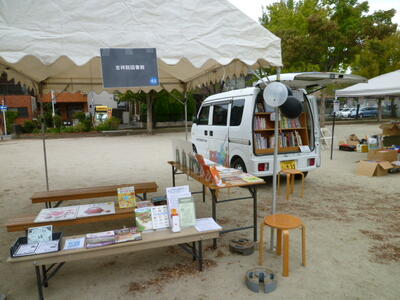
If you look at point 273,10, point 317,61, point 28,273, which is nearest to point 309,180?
point 28,273

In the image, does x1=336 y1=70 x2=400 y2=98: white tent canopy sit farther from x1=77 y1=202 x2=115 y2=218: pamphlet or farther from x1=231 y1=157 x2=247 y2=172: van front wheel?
x1=77 y1=202 x2=115 y2=218: pamphlet

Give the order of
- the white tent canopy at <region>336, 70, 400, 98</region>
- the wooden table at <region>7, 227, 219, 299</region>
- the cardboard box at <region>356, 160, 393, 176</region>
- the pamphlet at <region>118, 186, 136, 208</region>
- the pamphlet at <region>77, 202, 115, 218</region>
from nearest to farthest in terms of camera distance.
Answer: the wooden table at <region>7, 227, 219, 299</region> < the pamphlet at <region>77, 202, 115, 218</region> < the pamphlet at <region>118, 186, 136, 208</region> < the cardboard box at <region>356, 160, 393, 176</region> < the white tent canopy at <region>336, 70, 400, 98</region>

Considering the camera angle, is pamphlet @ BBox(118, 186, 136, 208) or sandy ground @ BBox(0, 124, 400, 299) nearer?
sandy ground @ BBox(0, 124, 400, 299)

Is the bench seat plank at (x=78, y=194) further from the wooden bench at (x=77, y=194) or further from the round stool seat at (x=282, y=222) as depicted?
the round stool seat at (x=282, y=222)

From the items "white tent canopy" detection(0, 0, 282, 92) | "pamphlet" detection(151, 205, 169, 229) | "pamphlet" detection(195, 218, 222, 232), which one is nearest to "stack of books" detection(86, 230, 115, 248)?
"pamphlet" detection(151, 205, 169, 229)

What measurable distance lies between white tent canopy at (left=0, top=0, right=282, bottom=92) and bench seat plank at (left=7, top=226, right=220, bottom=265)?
68.0 inches

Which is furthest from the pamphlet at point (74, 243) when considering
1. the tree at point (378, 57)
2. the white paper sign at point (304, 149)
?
the tree at point (378, 57)

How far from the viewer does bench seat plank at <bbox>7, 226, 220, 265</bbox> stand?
2.38 m

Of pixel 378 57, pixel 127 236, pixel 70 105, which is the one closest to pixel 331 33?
pixel 378 57

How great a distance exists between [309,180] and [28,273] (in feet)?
18.6

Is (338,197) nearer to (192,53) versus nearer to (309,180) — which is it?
(309,180)

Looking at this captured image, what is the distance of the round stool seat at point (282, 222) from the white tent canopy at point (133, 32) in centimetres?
174

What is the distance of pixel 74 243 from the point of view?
8.64 feet

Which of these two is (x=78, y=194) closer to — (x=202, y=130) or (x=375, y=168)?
(x=202, y=130)
